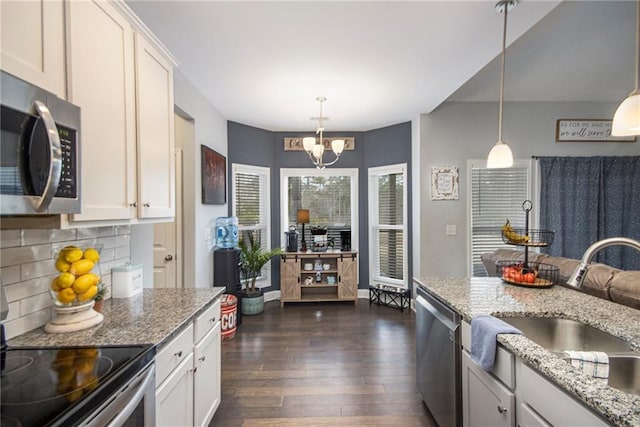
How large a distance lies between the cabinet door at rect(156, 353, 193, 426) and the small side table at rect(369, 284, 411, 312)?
3315mm

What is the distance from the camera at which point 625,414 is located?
2.51 ft

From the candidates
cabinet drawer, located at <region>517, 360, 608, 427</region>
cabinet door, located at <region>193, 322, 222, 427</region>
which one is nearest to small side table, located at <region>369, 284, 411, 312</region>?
cabinet door, located at <region>193, 322, 222, 427</region>

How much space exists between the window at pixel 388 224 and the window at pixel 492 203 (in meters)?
0.93

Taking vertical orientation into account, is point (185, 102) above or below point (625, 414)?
above

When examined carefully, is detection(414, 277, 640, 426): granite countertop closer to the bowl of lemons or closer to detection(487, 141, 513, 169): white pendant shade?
detection(487, 141, 513, 169): white pendant shade

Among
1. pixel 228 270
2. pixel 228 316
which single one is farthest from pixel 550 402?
pixel 228 270

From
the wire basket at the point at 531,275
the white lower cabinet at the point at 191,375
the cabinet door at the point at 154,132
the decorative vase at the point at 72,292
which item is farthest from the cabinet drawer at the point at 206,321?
the wire basket at the point at 531,275

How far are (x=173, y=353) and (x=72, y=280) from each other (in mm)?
555

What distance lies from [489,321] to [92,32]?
220 cm

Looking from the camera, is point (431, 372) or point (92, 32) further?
point (431, 372)

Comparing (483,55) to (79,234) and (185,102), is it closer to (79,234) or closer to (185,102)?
(185,102)

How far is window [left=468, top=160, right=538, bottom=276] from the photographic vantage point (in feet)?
13.6

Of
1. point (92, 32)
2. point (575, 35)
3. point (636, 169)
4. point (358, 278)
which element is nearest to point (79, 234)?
point (92, 32)

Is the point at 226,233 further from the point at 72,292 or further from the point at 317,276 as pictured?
the point at 72,292
